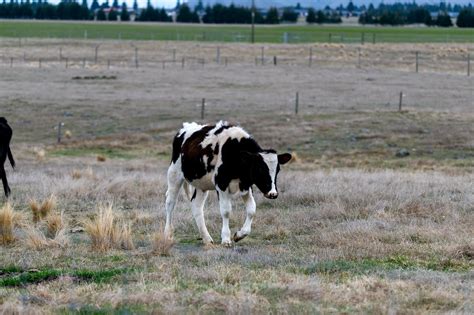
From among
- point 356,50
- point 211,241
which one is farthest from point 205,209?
point 356,50

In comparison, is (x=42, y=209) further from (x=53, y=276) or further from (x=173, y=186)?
(x=53, y=276)

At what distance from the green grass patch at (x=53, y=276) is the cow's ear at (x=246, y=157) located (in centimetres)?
256

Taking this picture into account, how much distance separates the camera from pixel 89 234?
1192 centimetres

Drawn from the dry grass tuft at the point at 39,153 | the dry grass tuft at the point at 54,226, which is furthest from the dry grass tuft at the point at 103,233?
the dry grass tuft at the point at 39,153

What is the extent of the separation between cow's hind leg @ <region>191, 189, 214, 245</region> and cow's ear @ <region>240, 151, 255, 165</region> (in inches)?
42.5

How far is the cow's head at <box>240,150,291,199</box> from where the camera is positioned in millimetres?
11562

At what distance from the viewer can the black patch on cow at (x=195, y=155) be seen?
40.0 feet

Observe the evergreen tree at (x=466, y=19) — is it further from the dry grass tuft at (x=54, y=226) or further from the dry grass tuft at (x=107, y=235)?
the dry grass tuft at (x=107, y=235)

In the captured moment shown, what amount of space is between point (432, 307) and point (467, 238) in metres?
3.75

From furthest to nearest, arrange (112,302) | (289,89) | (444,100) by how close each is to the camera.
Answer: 1. (289,89)
2. (444,100)
3. (112,302)

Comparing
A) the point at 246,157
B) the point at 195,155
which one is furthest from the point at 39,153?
the point at 246,157

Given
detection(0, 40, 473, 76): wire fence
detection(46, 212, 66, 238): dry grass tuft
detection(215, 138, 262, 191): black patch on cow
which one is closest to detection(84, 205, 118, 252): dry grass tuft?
detection(46, 212, 66, 238): dry grass tuft

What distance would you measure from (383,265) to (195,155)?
3.24 m

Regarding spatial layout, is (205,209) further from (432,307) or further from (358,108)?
(358,108)
